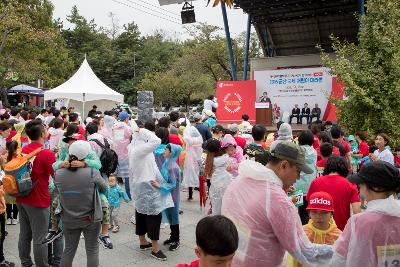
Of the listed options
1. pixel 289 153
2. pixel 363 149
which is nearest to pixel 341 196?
pixel 289 153

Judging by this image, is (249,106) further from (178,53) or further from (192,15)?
(178,53)

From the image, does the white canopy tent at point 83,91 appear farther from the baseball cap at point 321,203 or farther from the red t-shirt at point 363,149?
the baseball cap at point 321,203

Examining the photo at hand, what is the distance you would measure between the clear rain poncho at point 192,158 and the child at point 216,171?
2918 mm

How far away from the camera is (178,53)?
167 ft

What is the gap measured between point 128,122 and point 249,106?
1092 cm

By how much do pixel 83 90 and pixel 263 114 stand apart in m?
8.09

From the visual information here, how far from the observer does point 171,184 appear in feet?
17.8

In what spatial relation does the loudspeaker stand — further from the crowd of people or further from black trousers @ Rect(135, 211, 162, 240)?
black trousers @ Rect(135, 211, 162, 240)

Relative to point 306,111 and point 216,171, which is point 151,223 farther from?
point 306,111

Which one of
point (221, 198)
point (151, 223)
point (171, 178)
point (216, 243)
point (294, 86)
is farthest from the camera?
point (294, 86)

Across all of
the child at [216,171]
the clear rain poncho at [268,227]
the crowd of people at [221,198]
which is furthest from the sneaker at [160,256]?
the clear rain poncho at [268,227]

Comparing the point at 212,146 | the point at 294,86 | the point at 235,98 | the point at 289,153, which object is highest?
the point at 294,86

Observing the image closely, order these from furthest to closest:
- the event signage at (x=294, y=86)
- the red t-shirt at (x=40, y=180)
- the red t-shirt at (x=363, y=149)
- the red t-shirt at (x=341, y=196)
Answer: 1. the event signage at (x=294, y=86)
2. the red t-shirt at (x=363, y=149)
3. the red t-shirt at (x=40, y=180)
4. the red t-shirt at (x=341, y=196)

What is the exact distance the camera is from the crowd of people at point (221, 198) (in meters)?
2.19
